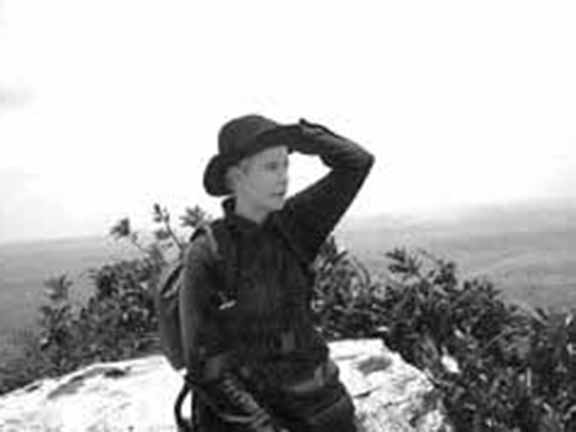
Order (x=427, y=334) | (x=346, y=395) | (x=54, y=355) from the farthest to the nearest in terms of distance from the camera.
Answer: (x=54, y=355) < (x=427, y=334) < (x=346, y=395)

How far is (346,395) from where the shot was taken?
5.55m

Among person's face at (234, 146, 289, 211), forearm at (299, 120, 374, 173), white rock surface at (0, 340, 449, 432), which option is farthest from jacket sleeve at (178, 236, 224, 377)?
white rock surface at (0, 340, 449, 432)

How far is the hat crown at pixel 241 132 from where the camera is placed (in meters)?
5.21

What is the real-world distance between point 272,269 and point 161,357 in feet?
12.6

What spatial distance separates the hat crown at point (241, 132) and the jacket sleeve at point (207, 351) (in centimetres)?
50

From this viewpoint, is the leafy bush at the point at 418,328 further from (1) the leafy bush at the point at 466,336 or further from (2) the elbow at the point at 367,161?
(2) the elbow at the point at 367,161

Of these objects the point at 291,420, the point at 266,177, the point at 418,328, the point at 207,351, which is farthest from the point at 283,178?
the point at 418,328

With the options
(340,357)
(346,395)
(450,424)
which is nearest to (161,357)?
(340,357)

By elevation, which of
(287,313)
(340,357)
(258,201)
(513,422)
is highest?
(258,201)

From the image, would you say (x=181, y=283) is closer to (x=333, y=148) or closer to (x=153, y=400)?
(x=333, y=148)

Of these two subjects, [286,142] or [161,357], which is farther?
[161,357]

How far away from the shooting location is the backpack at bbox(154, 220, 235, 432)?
17.1 ft

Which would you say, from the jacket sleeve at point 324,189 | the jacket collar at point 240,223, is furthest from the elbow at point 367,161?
the jacket collar at point 240,223

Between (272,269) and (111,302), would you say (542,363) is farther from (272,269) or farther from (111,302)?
(111,302)
